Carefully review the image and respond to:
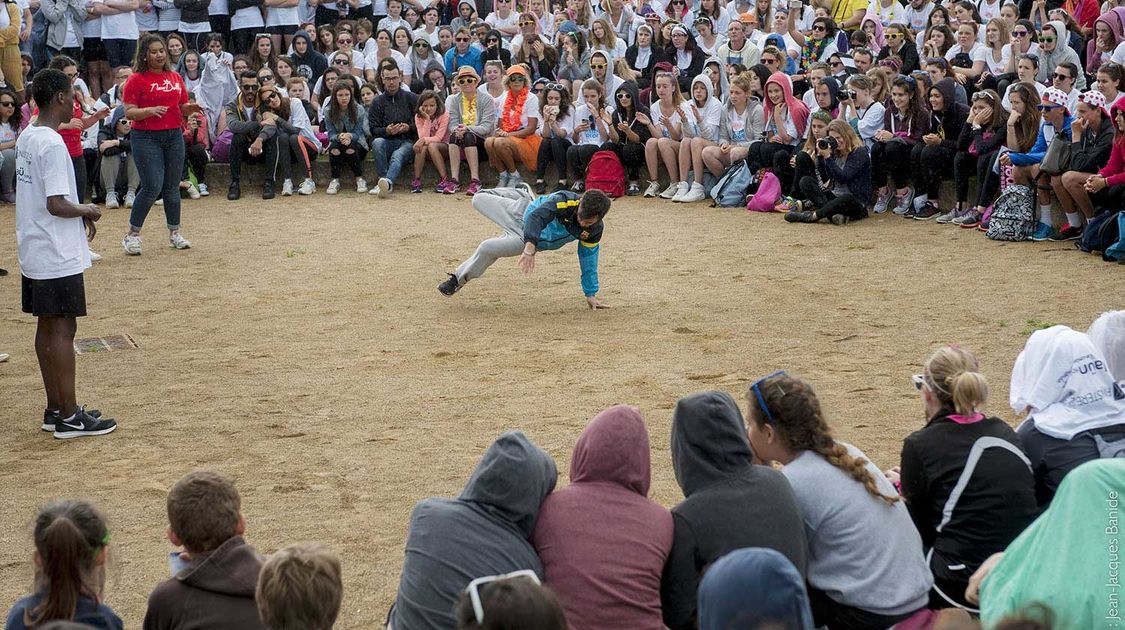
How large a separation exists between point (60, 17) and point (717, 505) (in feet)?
47.4

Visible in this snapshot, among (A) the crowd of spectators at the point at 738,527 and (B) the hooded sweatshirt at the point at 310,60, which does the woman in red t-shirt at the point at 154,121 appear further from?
(A) the crowd of spectators at the point at 738,527

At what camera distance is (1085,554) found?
2.94 meters

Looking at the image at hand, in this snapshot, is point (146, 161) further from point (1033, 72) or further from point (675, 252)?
point (1033, 72)

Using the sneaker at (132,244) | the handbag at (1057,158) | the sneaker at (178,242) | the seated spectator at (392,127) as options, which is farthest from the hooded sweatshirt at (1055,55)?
the sneaker at (132,244)

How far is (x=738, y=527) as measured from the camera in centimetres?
360

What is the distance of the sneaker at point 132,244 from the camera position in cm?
1122

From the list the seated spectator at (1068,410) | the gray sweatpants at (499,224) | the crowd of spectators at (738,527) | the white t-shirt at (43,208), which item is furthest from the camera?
the gray sweatpants at (499,224)

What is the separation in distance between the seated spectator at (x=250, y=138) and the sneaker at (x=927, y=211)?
709 cm

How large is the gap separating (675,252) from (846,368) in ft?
12.5

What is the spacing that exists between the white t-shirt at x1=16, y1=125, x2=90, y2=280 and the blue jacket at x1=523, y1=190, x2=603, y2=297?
328cm

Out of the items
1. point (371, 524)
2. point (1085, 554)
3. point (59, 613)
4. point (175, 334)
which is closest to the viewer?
point (1085, 554)

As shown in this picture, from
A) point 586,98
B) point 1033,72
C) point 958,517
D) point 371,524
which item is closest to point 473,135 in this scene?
point 586,98

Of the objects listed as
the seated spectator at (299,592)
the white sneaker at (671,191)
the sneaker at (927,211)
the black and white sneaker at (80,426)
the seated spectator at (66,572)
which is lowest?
the black and white sneaker at (80,426)

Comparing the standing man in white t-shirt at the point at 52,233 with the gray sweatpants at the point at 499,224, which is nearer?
the standing man in white t-shirt at the point at 52,233
